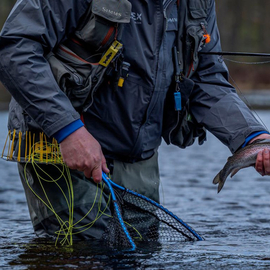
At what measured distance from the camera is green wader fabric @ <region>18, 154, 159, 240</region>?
4191mm

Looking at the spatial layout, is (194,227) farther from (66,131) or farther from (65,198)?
(66,131)

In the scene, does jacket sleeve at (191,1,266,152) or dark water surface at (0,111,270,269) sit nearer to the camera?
dark water surface at (0,111,270,269)

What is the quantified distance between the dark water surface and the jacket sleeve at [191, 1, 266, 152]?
77 cm

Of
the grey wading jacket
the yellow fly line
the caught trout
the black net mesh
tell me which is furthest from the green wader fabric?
the caught trout

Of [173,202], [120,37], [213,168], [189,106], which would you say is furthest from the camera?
[213,168]

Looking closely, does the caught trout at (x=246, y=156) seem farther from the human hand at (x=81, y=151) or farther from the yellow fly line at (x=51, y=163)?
the human hand at (x=81, y=151)

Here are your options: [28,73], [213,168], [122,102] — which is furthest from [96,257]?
[213,168]

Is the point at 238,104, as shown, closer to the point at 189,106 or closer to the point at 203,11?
the point at 189,106

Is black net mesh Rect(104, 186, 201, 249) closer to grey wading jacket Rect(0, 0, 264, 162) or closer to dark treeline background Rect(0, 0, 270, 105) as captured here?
grey wading jacket Rect(0, 0, 264, 162)

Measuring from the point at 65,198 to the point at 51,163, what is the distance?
0.31 meters

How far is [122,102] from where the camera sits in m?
4.09

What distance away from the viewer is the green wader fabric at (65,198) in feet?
13.8

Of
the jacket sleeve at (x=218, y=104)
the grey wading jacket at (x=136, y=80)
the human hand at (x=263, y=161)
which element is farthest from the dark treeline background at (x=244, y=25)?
the human hand at (x=263, y=161)

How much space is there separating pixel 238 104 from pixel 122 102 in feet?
2.77
